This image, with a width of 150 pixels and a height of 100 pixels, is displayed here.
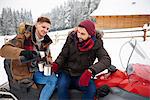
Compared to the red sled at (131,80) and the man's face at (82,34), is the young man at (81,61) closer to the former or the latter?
the man's face at (82,34)

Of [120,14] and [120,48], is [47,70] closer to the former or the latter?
[120,48]

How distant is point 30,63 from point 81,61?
38cm

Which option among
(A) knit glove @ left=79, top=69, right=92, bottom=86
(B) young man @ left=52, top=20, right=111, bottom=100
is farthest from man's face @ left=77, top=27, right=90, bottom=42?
(A) knit glove @ left=79, top=69, right=92, bottom=86

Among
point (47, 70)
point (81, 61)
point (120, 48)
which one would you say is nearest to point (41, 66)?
point (47, 70)

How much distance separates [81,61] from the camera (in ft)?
5.42

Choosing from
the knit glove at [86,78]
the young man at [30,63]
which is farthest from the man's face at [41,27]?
the knit glove at [86,78]

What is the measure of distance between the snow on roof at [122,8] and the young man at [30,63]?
2.79 feet

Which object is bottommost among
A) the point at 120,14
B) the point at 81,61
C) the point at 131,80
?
the point at 131,80

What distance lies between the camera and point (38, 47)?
5.69ft

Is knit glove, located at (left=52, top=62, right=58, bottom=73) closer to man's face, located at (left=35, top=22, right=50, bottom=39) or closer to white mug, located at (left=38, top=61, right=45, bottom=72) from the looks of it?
white mug, located at (left=38, top=61, right=45, bottom=72)

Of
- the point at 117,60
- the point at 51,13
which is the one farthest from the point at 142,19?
the point at 51,13

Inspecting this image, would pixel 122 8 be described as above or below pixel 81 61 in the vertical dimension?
above

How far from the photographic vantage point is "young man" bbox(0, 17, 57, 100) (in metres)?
1.60

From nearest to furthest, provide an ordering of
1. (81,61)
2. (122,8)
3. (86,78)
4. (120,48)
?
(86,78) → (81,61) → (120,48) → (122,8)
